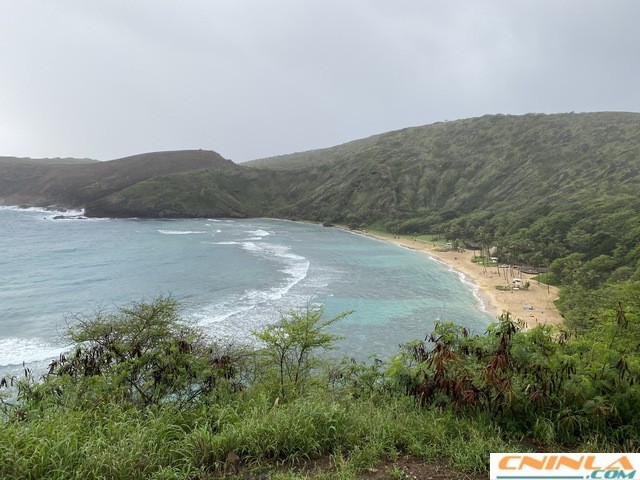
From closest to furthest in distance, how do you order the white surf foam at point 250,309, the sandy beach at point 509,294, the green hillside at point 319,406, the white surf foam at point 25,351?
1. the green hillside at point 319,406
2. the white surf foam at point 25,351
3. the white surf foam at point 250,309
4. the sandy beach at point 509,294

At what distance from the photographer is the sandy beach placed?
137 ft

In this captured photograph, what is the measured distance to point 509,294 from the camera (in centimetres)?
5000

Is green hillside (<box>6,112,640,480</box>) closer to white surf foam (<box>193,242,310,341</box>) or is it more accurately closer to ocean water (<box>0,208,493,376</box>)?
ocean water (<box>0,208,493,376</box>)

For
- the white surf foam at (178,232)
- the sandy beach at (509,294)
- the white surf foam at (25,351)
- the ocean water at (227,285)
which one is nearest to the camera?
the white surf foam at (25,351)

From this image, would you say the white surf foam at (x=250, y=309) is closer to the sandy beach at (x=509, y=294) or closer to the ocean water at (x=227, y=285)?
the ocean water at (x=227, y=285)

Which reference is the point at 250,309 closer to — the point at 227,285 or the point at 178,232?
the point at 227,285

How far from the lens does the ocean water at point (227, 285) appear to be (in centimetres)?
3306

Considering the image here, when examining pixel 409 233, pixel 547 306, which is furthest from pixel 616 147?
pixel 547 306

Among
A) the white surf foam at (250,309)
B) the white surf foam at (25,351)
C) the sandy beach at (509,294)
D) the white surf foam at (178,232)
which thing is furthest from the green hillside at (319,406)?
the white surf foam at (178,232)

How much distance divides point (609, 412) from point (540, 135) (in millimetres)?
181503

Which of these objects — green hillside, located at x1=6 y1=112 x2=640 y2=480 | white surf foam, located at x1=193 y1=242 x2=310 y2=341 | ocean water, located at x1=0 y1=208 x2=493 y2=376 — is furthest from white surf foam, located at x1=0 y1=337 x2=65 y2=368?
green hillside, located at x1=6 y1=112 x2=640 y2=480

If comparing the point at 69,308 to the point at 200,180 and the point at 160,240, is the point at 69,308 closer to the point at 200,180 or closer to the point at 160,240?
the point at 160,240

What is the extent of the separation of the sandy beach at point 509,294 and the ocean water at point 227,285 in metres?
2.52

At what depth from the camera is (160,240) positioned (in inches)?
3442
